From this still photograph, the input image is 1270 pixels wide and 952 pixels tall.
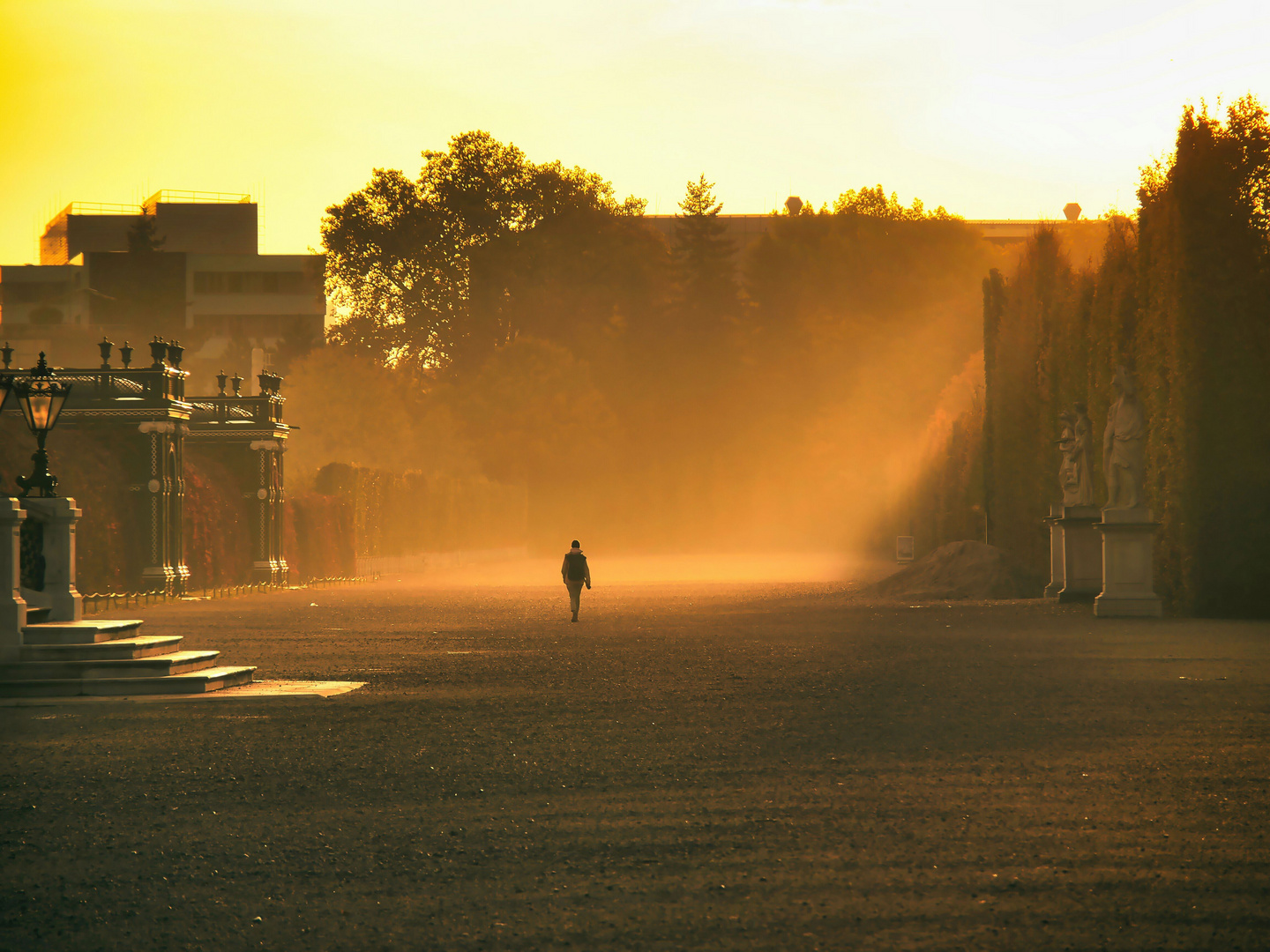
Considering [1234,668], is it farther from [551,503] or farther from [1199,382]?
[551,503]

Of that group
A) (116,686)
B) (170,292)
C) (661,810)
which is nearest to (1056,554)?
(116,686)

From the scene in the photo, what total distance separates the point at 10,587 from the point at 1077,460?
1932 cm

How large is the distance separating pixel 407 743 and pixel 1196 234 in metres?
17.9

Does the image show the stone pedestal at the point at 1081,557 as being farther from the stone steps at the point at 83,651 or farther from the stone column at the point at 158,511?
the stone column at the point at 158,511

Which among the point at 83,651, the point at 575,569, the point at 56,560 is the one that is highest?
the point at 56,560

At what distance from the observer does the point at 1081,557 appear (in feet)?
84.8

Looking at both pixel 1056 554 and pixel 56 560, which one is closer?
pixel 56 560

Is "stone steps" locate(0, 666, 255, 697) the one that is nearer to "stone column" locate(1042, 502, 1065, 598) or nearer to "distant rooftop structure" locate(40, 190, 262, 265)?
"stone column" locate(1042, 502, 1065, 598)

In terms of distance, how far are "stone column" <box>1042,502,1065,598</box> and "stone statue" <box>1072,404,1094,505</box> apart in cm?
54

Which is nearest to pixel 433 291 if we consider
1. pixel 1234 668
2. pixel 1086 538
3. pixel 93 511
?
pixel 93 511

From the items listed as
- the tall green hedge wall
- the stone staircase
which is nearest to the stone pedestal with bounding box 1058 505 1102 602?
the tall green hedge wall

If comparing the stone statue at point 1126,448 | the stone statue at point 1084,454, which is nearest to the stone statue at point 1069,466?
the stone statue at point 1084,454

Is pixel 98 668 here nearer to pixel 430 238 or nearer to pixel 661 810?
pixel 661 810

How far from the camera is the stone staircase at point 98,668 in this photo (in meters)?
13.2
